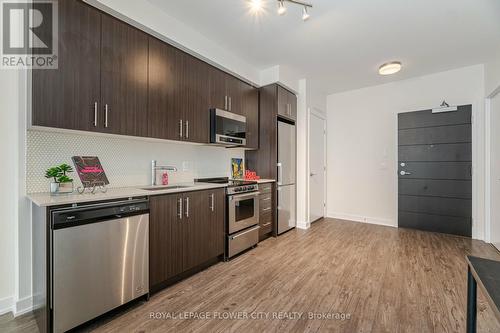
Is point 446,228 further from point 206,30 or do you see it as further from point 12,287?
point 12,287

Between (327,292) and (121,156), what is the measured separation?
2.47 meters

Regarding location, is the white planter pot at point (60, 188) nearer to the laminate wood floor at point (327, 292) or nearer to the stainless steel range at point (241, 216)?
the laminate wood floor at point (327, 292)

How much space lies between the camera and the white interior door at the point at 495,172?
324 centimetres

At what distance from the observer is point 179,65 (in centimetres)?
256

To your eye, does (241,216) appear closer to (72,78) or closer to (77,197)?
(77,197)

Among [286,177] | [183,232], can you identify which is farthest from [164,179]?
[286,177]

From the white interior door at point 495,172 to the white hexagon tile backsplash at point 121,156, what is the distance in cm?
402

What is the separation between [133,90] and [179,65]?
68 centimetres

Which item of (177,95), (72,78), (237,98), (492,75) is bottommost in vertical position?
(72,78)

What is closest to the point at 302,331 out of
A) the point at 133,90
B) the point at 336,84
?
the point at 133,90

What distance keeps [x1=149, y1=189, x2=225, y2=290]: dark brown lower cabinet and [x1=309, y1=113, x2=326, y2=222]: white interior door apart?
93.6 inches

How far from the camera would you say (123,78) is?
206cm

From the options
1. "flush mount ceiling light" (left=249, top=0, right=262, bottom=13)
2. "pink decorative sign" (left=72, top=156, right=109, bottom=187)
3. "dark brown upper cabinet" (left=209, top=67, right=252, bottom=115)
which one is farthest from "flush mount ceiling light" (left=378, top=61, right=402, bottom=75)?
"pink decorative sign" (left=72, top=156, right=109, bottom=187)

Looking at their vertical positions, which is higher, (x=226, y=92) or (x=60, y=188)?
(x=226, y=92)
